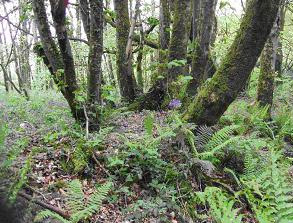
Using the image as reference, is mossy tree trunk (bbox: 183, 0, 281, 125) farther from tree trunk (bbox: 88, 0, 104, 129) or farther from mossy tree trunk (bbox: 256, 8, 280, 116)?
mossy tree trunk (bbox: 256, 8, 280, 116)

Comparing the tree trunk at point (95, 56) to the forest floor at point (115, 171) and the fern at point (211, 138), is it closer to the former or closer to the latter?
the forest floor at point (115, 171)

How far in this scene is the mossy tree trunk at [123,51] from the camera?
716 centimetres

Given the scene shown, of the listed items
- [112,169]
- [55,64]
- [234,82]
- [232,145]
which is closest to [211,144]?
[232,145]

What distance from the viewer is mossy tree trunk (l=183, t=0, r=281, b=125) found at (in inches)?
156

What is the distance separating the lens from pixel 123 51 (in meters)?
7.14

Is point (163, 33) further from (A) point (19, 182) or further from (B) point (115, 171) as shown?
(A) point (19, 182)

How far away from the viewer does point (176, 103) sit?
4.78 metres

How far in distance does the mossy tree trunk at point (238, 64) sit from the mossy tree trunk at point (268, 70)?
3066 millimetres

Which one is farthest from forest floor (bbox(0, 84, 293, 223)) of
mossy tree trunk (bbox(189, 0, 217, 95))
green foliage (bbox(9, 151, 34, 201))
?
mossy tree trunk (bbox(189, 0, 217, 95))

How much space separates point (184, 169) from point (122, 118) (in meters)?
2.47

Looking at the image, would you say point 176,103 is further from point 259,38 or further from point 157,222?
point 157,222

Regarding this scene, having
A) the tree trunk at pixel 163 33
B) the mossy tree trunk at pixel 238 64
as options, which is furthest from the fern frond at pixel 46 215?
the tree trunk at pixel 163 33

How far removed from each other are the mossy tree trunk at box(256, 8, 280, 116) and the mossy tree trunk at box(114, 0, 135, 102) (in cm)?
322

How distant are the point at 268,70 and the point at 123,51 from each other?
11.9 ft
